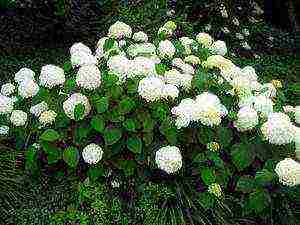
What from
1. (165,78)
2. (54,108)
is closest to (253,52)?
(165,78)

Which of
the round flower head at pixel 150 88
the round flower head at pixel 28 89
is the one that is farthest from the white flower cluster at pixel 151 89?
the round flower head at pixel 28 89

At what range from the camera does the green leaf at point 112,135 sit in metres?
3.28

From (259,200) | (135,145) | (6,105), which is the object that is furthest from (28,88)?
(259,200)

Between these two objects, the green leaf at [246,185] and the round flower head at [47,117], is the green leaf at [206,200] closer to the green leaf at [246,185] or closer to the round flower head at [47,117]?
the green leaf at [246,185]

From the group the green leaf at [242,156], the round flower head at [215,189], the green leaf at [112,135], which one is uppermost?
the green leaf at [112,135]

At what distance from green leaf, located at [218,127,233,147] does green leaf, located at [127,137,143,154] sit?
18.5 inches

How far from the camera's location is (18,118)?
359cm

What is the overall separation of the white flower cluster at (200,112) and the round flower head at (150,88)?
5.7 inches

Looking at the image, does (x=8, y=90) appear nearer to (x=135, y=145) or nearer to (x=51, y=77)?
(x=51, y=77)

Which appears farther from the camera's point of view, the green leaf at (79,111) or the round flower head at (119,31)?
the round flower head at (119,31)

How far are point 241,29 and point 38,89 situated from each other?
10.3 feet

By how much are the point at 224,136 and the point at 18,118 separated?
1248 mm

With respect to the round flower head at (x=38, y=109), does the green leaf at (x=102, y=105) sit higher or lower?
higher

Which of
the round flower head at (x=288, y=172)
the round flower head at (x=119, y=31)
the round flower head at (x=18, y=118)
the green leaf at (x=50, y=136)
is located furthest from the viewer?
the round flower head at (x=119, y=31)
